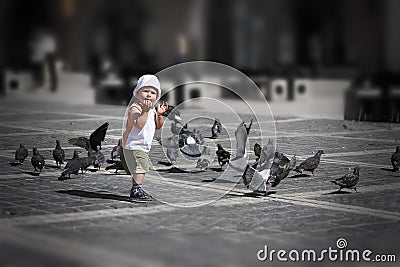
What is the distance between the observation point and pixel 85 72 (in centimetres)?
3756

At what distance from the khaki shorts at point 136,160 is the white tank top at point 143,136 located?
5 centimetres

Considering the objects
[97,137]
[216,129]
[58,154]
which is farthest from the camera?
[216,129]

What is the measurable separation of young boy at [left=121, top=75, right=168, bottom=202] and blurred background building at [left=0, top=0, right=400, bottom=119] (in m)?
20.6

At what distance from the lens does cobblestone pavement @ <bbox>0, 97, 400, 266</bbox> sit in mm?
6922

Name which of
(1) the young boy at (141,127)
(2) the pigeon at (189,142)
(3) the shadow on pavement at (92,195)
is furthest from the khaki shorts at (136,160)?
(2) the pigeon at (189,142)

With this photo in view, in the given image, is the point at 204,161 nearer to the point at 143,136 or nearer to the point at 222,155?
the point at 222,155

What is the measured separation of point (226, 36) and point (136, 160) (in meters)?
27.6

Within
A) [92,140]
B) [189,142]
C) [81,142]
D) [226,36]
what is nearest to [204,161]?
[189,142]

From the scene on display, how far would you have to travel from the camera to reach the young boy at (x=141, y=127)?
29.6ft

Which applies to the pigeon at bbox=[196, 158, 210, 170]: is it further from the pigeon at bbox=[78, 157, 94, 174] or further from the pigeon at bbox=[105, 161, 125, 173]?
the pigeon at bbox=[78, 157, 94, 174]

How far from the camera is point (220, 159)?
34.1 ft

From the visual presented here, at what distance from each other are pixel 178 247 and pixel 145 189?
2.58m

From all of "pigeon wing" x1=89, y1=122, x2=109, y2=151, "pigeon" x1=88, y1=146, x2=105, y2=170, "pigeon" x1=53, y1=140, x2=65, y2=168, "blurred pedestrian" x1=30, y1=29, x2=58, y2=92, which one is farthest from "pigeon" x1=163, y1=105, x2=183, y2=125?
"blurred pedestrian" x1=30, y1=29, x2=58, y2=92

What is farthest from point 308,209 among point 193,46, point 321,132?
point 193,46
